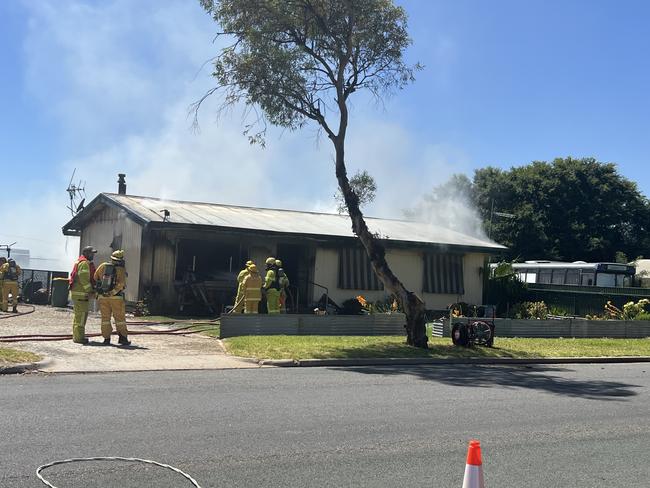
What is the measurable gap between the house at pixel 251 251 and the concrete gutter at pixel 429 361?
882 cm

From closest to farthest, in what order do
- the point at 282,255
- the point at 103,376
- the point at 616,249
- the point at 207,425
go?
the point at 207,425 < the point at 103,376 < the point at 282,255 < the point at 616,249

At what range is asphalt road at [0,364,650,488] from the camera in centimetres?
573

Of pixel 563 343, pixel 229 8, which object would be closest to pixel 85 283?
pixel 229 8

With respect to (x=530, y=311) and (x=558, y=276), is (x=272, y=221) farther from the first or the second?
(x=558, y=276)

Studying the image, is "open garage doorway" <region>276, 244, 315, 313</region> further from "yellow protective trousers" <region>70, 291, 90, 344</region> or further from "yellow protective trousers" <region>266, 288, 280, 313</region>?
"yellow protective trousers" <region>70, 291, 90, 344</region>

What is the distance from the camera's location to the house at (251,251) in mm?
21406

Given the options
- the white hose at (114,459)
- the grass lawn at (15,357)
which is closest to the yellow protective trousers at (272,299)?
the grass lawn at (15,357)

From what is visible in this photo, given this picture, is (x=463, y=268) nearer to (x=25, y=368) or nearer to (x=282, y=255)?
(x=282, y=255)

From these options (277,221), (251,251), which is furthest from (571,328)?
(277,221)

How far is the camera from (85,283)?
44.4ft

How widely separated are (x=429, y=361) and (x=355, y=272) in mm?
9959

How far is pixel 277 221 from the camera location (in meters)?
24.5

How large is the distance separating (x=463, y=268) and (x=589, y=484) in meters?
20.3

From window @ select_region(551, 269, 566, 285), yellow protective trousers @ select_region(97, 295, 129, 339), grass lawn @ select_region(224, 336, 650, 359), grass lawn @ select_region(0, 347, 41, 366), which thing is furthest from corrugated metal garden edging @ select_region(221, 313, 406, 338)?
window @ select_region(551, 269, 566, 285)
